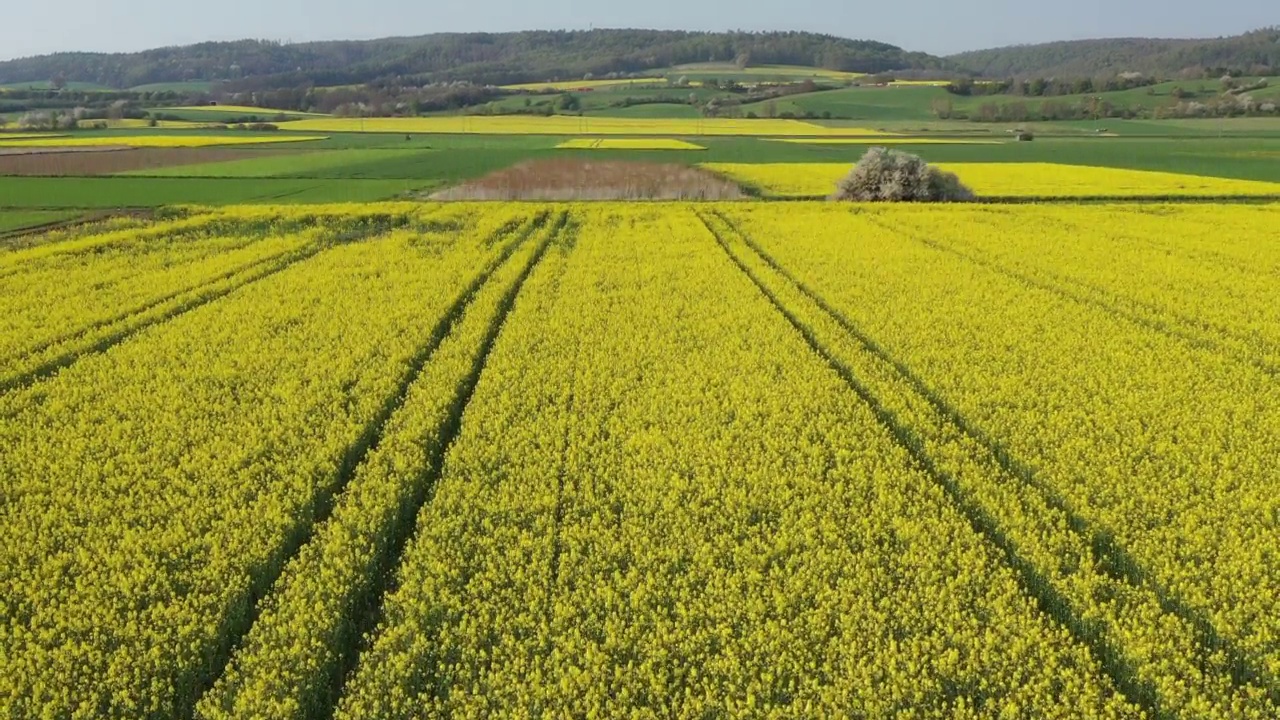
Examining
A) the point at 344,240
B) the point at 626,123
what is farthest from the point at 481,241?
the point at 626,123

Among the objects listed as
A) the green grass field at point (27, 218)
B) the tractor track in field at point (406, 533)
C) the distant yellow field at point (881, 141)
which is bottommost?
the tractor track in field at point (406, 533)

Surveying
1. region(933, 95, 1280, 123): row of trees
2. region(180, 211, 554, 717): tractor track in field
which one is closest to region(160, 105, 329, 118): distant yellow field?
region(933, 95, 1280, 123): row of trees

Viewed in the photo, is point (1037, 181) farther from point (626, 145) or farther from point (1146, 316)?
point (626, 145)

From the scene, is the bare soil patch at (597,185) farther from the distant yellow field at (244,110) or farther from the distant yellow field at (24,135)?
the distant yellow field at (244,110)

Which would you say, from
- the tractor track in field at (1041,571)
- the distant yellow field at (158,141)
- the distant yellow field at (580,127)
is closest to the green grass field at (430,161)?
the distant yellow field at (158,141)

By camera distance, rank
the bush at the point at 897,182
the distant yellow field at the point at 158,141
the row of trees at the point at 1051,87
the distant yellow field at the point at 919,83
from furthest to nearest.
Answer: the distant yellow field at the point at 919,83 → the row of trees at the point at 1051,87 → the distant yellow field at the point at 158,141 → the bush at the point at 897,182

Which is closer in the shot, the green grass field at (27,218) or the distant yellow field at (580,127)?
the green grass field at (27,218)
